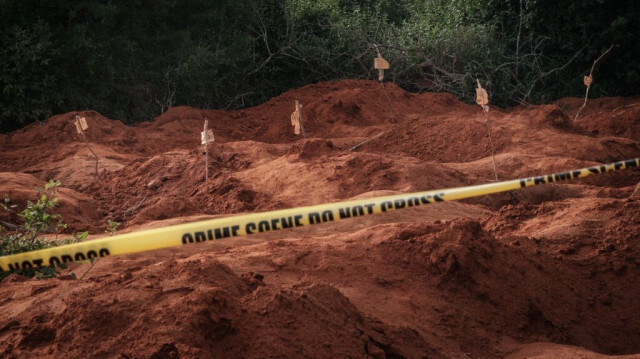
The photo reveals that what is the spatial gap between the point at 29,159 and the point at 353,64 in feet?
33.0

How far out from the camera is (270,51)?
70.7 ft

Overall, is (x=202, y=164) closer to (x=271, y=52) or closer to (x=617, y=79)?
(x=271, y=52)

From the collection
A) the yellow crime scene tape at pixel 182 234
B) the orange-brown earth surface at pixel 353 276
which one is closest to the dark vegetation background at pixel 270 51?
Answer: the orange-brown earth surface at pixel 353 276

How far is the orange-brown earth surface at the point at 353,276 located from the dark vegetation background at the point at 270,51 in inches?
249

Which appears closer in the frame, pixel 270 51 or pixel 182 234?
pixel 182 234

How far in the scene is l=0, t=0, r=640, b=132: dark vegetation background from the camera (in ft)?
57.3

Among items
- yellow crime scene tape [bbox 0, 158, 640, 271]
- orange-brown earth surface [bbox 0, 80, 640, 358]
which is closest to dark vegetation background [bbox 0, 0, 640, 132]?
orange-brown earth surface [bbox 0, 80, 640, 358]

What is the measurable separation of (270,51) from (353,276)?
17.1 metres

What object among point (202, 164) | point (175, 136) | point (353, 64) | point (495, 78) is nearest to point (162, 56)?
point (175, 136)

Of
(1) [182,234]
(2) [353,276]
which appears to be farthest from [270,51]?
(1) [182,234]

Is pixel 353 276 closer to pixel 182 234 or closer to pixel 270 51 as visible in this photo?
pixel 182 234

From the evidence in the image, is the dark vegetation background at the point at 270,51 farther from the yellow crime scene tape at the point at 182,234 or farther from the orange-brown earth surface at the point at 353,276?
the yellow crime scene tape at the point at 182,234

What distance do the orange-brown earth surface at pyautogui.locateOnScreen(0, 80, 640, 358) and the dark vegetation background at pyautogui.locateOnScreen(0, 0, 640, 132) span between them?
6.33m

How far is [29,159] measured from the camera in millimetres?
14641
